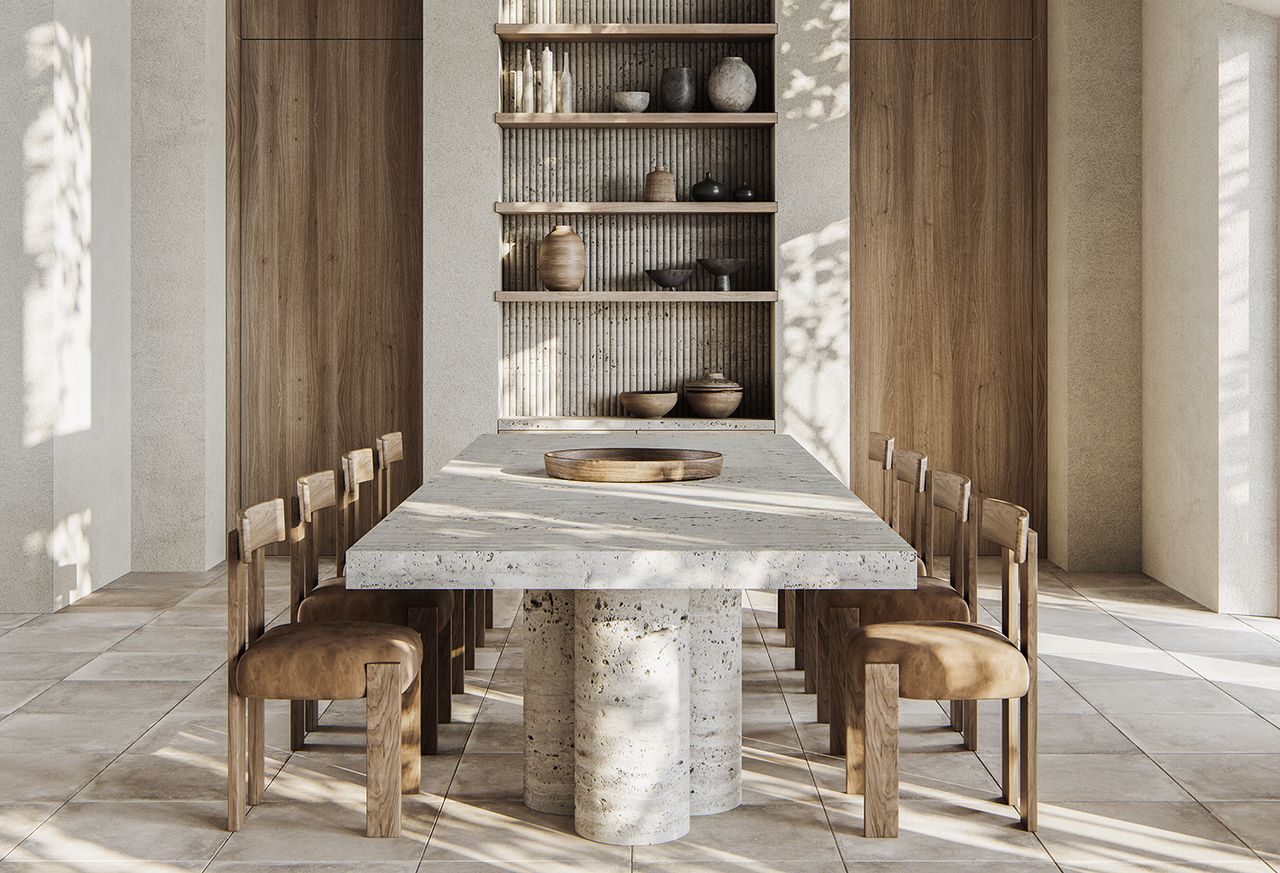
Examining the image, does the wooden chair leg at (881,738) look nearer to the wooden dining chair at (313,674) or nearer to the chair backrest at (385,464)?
the wooden dining chair at (313,674)

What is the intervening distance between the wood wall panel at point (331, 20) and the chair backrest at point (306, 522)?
363 cm

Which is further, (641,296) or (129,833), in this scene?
(641,296)

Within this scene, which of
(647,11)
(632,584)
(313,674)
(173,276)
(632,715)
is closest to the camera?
(632,584)

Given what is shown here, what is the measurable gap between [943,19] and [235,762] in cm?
536

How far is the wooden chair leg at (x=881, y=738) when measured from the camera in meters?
2.88

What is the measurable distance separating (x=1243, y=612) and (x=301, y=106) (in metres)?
5.23

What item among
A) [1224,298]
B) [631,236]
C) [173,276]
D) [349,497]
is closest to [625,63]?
[631,236]

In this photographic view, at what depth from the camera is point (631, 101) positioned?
6.09 metres

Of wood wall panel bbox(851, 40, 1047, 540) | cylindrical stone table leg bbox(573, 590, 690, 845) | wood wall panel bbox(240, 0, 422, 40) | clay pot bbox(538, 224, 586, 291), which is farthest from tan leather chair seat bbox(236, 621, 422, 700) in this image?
wood wall panel bbox(240, 0, 422, 40)

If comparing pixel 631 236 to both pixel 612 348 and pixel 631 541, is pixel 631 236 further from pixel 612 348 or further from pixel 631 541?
pixel 631 541

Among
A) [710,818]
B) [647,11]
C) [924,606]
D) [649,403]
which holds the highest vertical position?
[647,11]

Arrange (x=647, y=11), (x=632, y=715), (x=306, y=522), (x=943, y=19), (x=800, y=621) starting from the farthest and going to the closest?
(x=943, y=19) → (x=647, y=11) → (x=800, y=621) → (x=306, y=522) → (x=632, y=715)

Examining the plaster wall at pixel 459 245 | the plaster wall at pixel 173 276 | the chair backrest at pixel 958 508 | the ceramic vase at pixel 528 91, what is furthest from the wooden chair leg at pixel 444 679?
the ceramic vase at pixel 528 91

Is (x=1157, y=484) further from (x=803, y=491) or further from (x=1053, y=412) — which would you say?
(x=803, y=491)
